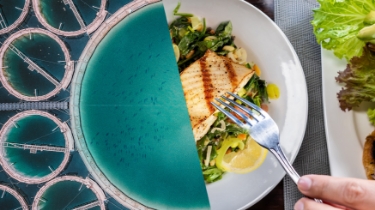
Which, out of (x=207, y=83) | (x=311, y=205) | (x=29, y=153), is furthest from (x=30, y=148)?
(x=311, y=205)

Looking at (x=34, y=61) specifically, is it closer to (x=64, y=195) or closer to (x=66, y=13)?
(x=66, y=13)

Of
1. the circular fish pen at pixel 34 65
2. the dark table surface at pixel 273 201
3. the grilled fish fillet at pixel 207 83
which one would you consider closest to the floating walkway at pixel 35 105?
the circular fish pen at pixel 34 65

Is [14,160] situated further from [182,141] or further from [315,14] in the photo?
[315,14]

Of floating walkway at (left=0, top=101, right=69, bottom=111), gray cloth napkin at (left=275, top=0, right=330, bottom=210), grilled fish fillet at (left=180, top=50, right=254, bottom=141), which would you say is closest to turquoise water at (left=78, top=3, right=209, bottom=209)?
floating walkway at (left=0, top=101, right=69, bottom=111)

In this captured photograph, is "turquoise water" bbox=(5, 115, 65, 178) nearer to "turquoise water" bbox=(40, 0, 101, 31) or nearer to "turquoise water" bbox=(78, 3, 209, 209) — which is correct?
"turquoise water" bbox=(78, 3, 209, 209)

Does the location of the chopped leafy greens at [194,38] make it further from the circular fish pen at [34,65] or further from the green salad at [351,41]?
the circular fish pen at [34,65]
